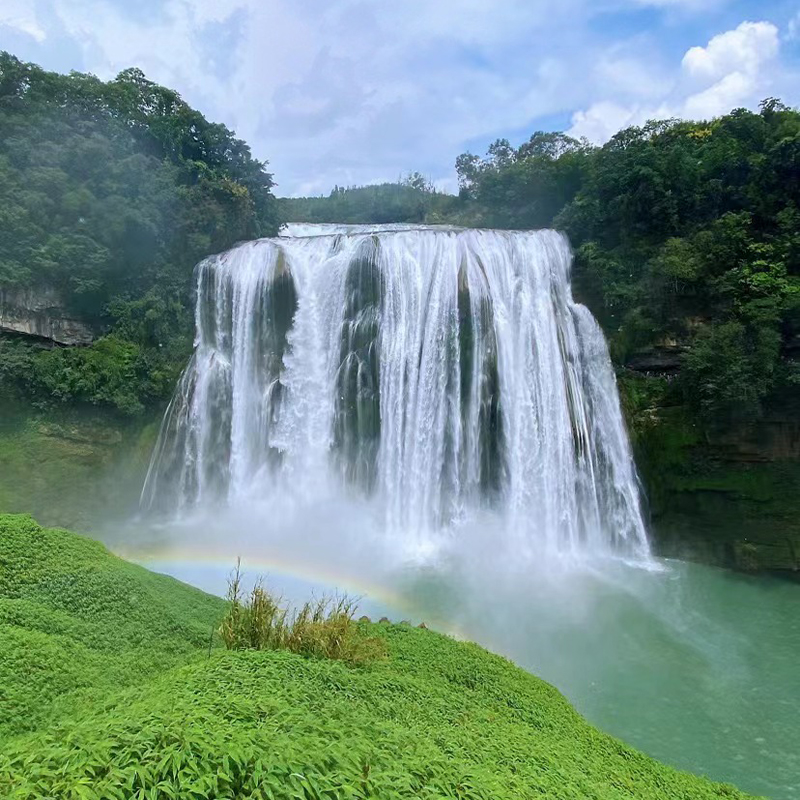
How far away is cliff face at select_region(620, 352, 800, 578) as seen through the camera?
12336mm

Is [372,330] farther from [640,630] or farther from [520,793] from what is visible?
[520,793]

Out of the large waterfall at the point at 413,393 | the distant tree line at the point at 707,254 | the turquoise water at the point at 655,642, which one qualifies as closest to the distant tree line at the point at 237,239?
the distant tree line at the point at 707,254

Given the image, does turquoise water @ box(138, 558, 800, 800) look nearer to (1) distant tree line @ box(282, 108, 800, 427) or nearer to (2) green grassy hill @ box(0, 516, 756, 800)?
(2) green grassy hill @ box(0, 516, 756, 800)

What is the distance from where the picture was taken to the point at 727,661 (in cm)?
898

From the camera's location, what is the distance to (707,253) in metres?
14.3

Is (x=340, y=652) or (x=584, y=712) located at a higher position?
(x=340, y=652)

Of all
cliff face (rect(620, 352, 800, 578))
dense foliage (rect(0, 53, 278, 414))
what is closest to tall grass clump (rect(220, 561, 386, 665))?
cliff face (rect(620, 352, 800, 578))

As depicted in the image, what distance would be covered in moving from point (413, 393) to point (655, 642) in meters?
7.58

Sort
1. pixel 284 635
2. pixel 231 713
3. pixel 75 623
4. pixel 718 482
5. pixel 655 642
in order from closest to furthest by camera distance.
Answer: pixel 231 713 < pixel 284 635 < pixel 75 623 < pixel 655 642 < pixel 718 482

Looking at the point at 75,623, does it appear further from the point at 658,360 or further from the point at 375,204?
the point at 375,204

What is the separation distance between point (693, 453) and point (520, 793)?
11.8m

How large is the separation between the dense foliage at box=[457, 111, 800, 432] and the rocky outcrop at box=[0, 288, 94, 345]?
14.5 meters

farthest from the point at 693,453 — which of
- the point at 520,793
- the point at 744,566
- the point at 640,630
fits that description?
the point at 520,793

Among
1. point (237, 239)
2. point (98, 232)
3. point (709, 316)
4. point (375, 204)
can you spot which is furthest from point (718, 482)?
point (375, 204)
